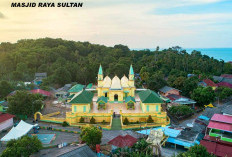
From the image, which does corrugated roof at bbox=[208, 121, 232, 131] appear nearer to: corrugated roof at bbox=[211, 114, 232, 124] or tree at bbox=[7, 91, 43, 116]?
corrugated roof at bbox=[211, 114, 232, 124]

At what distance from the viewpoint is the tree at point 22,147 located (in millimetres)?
16612

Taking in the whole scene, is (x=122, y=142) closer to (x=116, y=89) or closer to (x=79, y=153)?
(x=79, y=153)

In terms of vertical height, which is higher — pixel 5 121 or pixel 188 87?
pixel 188 87

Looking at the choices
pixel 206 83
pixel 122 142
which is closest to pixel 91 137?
pixel 122 142

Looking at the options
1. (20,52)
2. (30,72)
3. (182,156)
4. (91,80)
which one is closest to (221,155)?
(182,156)

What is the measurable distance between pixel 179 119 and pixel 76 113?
16075 millimetres

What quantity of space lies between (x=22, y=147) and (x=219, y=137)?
67.6ft

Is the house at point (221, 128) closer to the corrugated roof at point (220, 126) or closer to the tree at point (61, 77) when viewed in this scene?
the corrugated roof at point (220, 126)

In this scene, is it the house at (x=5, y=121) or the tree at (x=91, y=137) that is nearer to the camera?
the tree at (x=91, y=137)

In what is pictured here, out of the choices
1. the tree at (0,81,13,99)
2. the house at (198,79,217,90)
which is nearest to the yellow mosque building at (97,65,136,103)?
the tree at (0,81,13,99)

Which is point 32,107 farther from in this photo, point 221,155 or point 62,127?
point 221,155

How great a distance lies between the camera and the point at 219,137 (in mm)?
21719

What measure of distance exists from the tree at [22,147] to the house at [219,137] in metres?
17.1

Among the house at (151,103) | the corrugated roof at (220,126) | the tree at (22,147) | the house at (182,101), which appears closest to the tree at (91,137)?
the tree at (22,147)
